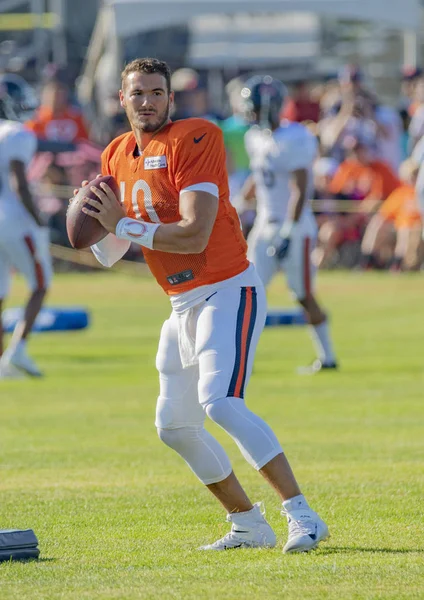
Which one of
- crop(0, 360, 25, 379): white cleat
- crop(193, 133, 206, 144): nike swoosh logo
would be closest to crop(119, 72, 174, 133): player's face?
crop(193, 133, 206, 144): nike swoosh logo

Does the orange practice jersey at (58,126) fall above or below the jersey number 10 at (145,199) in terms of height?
below

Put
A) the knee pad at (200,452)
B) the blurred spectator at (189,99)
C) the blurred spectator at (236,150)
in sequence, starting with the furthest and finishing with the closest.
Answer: the blurred spectator at (236,150), the blurred spectator at (189,99), the knee pad at (200,452)

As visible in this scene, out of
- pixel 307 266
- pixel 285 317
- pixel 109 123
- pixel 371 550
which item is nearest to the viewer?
pixel 371 550

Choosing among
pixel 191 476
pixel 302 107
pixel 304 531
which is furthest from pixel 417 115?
pixel 304 531

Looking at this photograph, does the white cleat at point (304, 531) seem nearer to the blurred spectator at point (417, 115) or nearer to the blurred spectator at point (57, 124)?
the blurred spectator at point (417, 115)

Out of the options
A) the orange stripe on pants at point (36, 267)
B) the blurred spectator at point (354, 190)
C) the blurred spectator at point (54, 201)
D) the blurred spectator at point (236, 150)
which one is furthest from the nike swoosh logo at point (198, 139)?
the blurred spectator at point (54, 201)

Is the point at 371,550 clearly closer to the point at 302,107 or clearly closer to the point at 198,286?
the point at 198,286

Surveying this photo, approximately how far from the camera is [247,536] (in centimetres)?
582

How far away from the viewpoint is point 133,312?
17.8m

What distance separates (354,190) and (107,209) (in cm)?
1535

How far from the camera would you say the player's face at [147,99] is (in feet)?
18.9

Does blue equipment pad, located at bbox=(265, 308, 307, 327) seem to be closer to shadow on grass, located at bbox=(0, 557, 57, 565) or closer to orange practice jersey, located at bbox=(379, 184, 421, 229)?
orange practice jersey, located at bbox=(379, 184, 421, 229)

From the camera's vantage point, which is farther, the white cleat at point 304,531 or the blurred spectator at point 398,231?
the blurred spectator at point 398,231

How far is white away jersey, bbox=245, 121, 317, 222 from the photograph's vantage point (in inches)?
484
